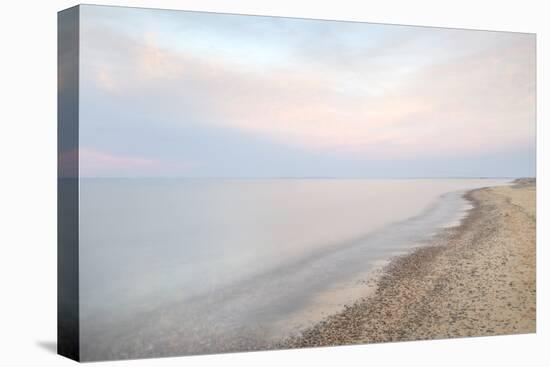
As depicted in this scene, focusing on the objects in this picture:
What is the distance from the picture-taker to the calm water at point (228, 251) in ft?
28.9

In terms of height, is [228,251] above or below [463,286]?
above

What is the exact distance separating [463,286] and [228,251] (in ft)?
10.3

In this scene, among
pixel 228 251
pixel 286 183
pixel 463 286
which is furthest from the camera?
pixel 463 286

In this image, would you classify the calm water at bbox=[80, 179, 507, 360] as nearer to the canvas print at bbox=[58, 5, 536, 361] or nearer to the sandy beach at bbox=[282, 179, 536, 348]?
the canvas print at bbox=[58, 5, 536, 361]

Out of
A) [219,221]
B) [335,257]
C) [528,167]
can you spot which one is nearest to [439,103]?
[528,167]

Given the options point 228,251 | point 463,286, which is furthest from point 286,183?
point 463,286

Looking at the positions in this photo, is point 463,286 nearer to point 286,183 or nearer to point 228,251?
point 286,183

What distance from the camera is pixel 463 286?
10.5 metres

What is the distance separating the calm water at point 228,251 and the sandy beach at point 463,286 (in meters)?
0.24

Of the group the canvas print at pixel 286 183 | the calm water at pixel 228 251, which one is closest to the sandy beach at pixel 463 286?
the canvas print at pixel 286 183

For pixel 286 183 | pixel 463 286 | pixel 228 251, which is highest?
pixel 286 183

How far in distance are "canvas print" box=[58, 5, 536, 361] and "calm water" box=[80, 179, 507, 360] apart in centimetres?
2

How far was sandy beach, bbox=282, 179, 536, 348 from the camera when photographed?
9.96 metres

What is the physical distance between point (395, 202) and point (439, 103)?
1417mm
